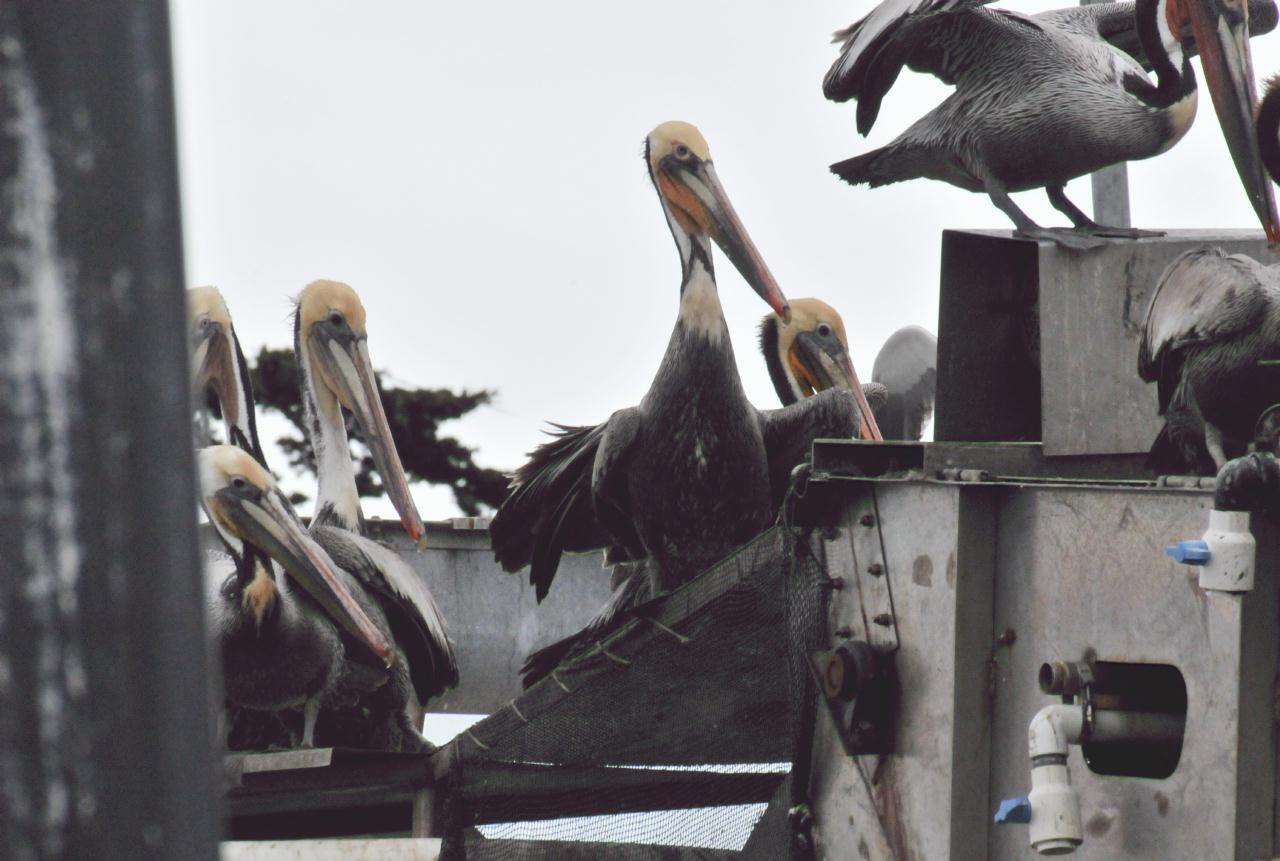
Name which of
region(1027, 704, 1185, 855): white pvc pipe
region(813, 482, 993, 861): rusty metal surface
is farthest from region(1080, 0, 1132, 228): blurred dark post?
region(1027, 704, 1185, 855): white pvc pipe

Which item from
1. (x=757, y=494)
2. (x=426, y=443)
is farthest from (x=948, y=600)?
(x=426, y=443)

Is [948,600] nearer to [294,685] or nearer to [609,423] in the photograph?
[609,423]

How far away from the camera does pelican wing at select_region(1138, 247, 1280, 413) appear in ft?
11.6

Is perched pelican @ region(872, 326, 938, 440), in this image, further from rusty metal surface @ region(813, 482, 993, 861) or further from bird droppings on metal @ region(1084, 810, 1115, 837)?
bird droppings on metal @ region(1084, 810, 1115, 837)

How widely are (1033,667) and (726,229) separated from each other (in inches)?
174

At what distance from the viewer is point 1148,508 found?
246 cm

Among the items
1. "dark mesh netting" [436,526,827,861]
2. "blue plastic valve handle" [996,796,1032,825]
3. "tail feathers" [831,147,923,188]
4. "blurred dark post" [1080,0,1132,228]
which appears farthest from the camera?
"blurred dark post" [1080,0,1132,228]

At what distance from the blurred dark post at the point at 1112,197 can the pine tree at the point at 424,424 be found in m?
17.4

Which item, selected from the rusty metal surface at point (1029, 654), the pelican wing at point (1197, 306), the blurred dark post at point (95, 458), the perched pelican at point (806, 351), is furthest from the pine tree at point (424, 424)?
the blurred dark post at point (95, 458)

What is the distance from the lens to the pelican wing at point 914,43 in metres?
5.40

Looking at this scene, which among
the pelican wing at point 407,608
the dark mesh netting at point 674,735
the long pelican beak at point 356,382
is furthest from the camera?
the long pelican beak at point 356,382

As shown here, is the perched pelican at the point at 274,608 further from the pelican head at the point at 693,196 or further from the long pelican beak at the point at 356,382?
the pelican head at the point at 693,196

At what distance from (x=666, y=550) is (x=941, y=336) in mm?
2566

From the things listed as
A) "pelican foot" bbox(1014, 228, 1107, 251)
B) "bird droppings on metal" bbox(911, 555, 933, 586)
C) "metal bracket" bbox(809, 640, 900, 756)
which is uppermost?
"pelican foot" bbox(1014, 228, 1107, 251)
